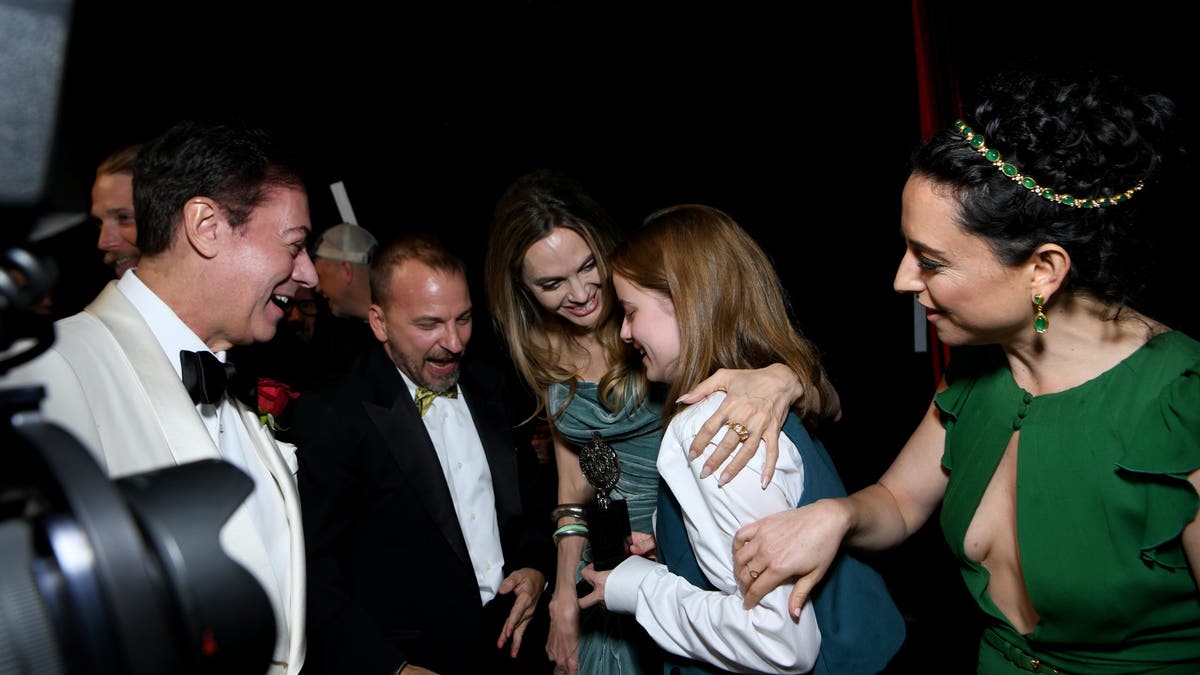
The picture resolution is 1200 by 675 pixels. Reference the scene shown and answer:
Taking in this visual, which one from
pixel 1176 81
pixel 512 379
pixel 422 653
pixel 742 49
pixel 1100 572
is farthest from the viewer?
pixel 742 49

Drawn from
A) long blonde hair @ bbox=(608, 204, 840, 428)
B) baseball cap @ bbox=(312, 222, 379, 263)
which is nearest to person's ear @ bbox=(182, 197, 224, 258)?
long blonde hair @ bbox=(608, 204, 840, 428)

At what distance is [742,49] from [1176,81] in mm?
2116

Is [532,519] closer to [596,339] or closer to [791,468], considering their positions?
[596,339]

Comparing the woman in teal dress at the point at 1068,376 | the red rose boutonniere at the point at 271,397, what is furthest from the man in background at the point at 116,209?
the woman in teal dress at the point at 1068,376

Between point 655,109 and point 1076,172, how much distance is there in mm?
3060

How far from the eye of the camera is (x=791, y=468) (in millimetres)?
1546

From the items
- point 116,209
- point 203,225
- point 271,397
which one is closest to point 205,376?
point 203,225

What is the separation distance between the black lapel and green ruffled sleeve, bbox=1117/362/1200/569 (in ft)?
5.53

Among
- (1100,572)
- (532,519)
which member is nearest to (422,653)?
(532,519)

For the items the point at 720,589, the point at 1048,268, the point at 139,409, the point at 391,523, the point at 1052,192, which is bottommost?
the point at 391,523

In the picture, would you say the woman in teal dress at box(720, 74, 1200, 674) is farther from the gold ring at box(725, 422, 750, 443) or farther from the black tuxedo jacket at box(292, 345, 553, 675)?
the black tuxedo jacket at box(292, 345, 553, 675)

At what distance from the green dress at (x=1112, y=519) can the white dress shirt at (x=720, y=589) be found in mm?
436

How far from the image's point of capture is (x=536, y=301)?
2639mm

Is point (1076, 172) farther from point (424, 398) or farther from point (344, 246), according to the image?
point (344, 246)
